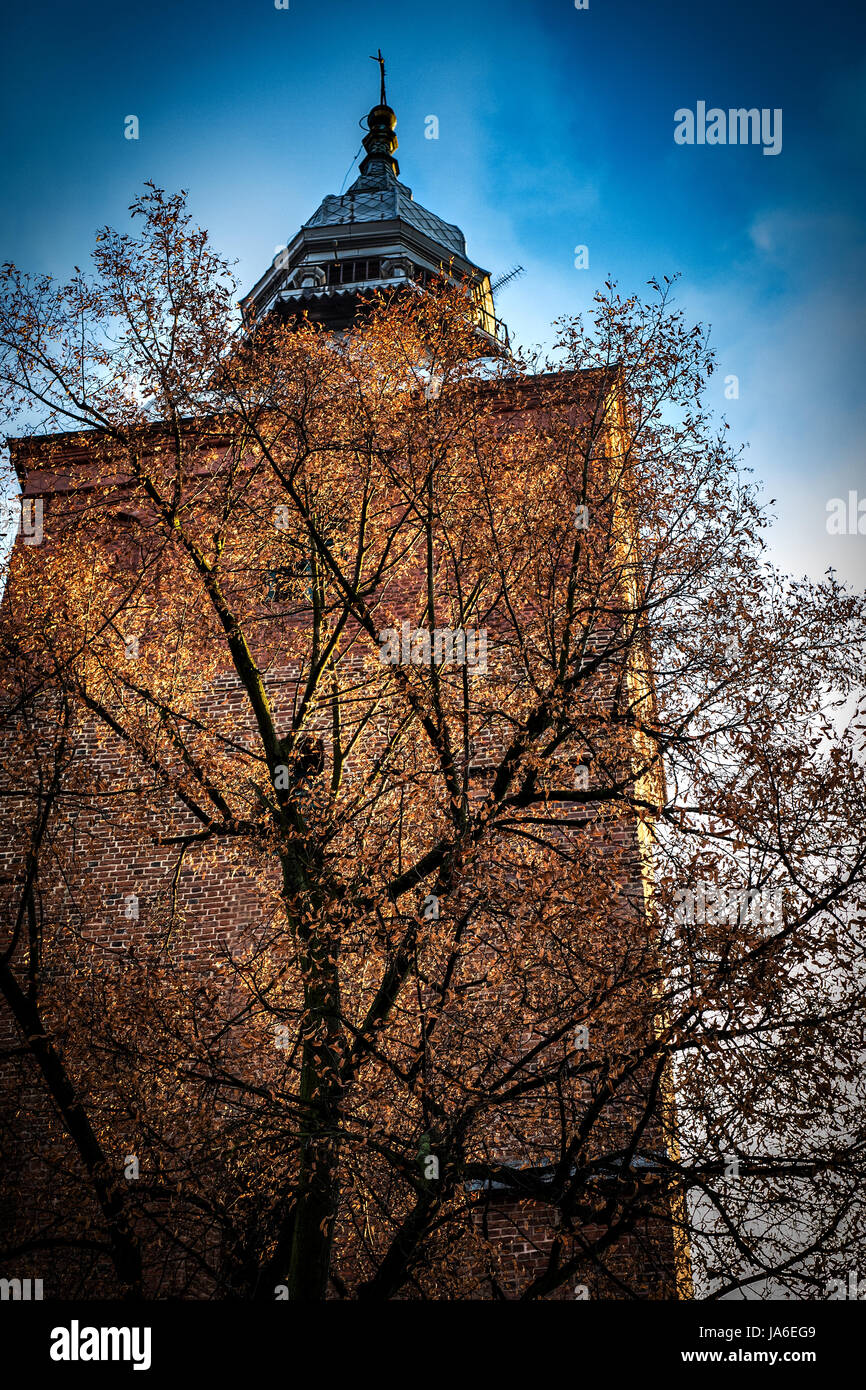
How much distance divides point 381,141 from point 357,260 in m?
6.99

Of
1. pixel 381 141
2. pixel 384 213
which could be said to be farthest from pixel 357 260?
pixel 381 141

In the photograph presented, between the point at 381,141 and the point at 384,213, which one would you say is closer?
the point at 384,213

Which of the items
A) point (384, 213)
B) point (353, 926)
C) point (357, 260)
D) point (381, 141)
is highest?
point (381, 141)

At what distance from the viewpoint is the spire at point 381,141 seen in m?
22.0

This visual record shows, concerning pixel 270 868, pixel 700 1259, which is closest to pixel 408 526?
pixel 270 868

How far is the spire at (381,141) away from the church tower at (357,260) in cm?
288

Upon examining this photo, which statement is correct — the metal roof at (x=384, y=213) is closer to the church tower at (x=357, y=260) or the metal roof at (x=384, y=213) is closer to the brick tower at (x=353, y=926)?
the church tower at (x=357, y=260)

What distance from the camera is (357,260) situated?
1759 cm

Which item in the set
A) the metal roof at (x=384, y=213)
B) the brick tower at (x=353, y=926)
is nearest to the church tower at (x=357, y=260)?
the metal roof at (x=384, y=213)

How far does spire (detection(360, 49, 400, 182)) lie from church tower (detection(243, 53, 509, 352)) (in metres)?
2.88

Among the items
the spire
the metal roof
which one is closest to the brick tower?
the metal roof

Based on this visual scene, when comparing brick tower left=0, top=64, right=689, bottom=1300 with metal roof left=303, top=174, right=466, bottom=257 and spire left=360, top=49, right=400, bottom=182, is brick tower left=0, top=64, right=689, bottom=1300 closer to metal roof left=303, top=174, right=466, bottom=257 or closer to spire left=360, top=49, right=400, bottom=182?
metal roof left=303, top=174, right=466, bottom=257

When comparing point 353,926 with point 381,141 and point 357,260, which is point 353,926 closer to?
point 357,260
